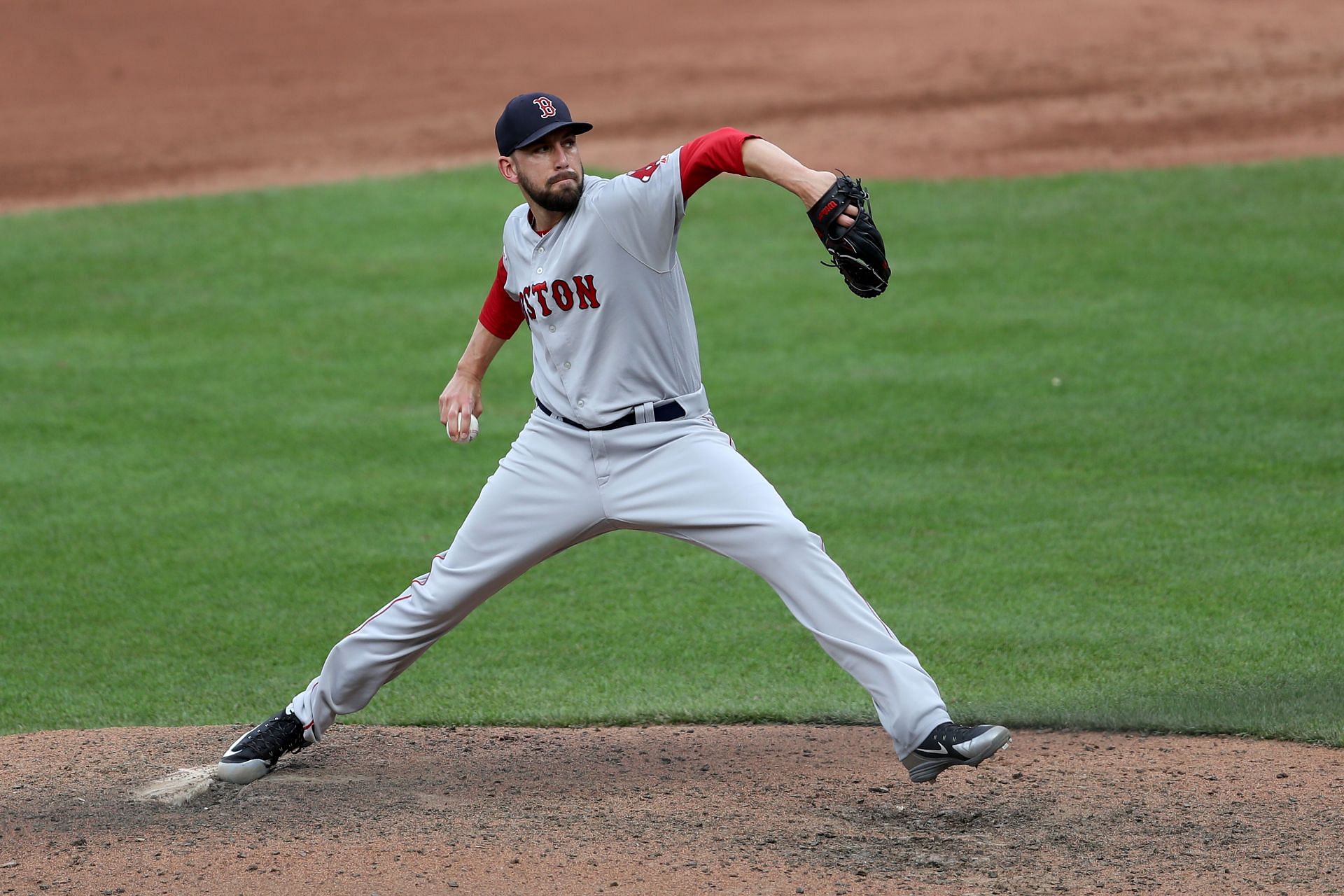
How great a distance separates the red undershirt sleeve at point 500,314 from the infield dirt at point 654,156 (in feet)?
4.47

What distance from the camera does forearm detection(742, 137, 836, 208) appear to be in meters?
3.76

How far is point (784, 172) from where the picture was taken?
3.80m

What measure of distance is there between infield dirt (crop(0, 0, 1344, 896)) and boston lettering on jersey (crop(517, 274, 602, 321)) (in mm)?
1422

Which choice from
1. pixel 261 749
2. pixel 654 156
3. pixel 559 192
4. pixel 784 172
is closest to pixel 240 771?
pixel 261 749

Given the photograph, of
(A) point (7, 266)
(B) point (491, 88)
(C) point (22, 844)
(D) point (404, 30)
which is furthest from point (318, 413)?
(D) point (404, 30)

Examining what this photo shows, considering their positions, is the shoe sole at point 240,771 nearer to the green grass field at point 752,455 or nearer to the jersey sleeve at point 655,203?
the green grass field at point 752,455

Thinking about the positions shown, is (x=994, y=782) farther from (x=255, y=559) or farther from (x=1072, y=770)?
(x=255, y=559)

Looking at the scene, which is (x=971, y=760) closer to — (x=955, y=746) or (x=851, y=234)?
(x=955, y=746)

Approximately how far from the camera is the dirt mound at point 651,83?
575 inches

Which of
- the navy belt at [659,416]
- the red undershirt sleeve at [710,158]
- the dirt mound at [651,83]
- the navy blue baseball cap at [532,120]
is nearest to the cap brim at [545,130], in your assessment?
the navy blue baseball cap at [532,120]

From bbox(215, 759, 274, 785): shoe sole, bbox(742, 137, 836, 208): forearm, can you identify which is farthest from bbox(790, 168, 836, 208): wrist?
bbox(215, 759, 274, 785): shoe sole

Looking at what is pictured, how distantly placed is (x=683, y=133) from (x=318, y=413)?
7.34m

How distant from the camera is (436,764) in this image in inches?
188

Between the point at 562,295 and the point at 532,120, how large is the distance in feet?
1.60
